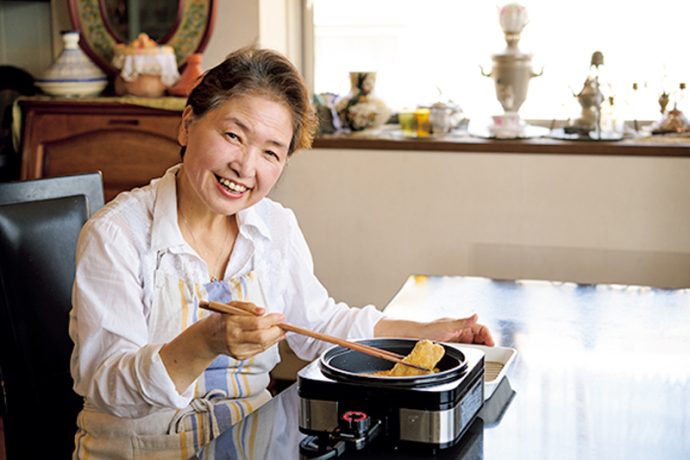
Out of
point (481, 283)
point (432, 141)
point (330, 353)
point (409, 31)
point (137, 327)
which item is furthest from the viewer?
point (409, 31)

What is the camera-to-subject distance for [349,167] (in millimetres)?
3475

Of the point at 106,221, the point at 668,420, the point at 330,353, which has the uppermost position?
the point at 106,221

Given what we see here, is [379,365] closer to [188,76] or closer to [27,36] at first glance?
[188,76]

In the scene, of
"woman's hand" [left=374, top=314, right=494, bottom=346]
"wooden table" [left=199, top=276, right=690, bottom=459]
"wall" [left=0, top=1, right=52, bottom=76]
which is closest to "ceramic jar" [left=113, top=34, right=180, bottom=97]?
"wall" [left=0, top=1, right=52, bottom=76]

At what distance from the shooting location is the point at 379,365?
4.80ft

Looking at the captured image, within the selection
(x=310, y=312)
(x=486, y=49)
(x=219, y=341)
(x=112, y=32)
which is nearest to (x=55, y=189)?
(x=310, y=312)

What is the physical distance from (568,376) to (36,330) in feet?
3.07

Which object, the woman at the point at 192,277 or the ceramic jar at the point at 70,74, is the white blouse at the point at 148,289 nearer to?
the woman at the point at 192,277

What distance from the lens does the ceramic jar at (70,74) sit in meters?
3.58

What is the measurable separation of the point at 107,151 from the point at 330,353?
7.46ft

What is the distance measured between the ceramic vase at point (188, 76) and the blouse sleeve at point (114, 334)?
195 cm

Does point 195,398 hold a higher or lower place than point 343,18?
lower

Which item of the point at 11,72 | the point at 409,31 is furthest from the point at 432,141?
the point at 11,72

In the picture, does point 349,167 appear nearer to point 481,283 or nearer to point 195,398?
point 481,283
